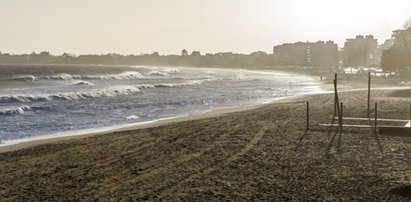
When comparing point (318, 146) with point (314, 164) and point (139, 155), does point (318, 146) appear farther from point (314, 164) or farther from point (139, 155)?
point (139, 155)

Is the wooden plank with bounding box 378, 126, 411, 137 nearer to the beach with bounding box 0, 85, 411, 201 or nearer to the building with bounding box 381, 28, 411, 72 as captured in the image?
the beach with bounding box 0, 85, 411, 201

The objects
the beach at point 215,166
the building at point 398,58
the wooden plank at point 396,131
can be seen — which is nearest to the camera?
the beach at point 215,166

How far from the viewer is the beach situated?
1058 centimetres

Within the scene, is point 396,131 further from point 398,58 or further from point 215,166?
point 398,58

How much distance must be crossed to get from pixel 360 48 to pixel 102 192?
14210cm

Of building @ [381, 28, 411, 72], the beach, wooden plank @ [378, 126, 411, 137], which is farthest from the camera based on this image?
building @ [381, 28, 411, 72]

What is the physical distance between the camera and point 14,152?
16891mm

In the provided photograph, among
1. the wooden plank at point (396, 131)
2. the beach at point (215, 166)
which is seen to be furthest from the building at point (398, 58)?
the wooden plank at point (396, 131)

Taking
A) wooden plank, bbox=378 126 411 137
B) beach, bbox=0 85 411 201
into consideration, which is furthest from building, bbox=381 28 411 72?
wooden plank, bbox=378 126 411 137

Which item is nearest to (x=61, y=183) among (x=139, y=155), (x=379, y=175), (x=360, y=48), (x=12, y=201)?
(x=12, y=201)

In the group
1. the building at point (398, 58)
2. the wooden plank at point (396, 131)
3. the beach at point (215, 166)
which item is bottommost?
the beach at point (215, 166)

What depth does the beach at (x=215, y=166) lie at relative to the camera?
10.6 metres

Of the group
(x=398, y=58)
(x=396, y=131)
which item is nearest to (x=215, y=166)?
(x=396, y=131)

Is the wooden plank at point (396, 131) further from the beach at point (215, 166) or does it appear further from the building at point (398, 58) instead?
the building at point (398, 58)
